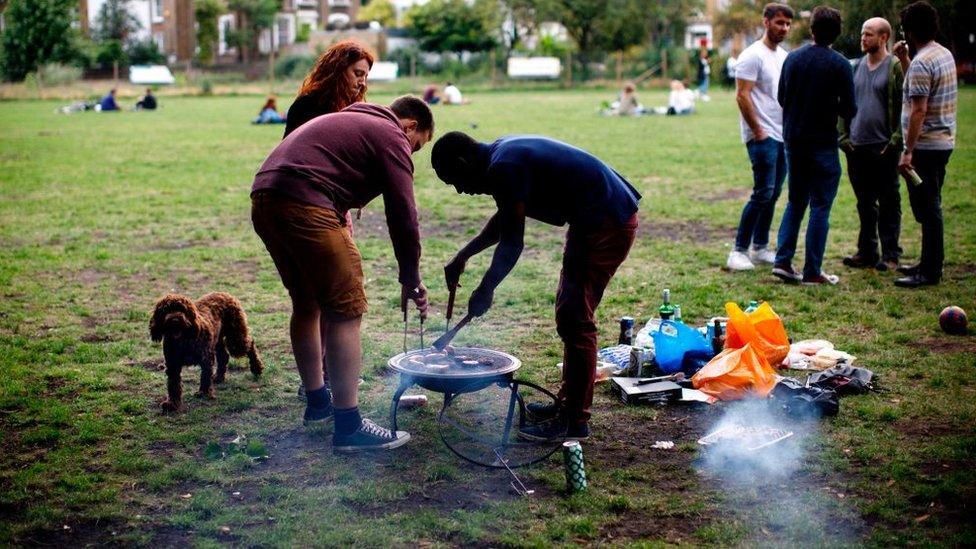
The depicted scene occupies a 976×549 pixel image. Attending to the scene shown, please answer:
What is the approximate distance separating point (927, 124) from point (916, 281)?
132 cm

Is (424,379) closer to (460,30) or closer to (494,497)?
(494,497)

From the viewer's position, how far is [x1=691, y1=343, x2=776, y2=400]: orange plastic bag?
565 cm

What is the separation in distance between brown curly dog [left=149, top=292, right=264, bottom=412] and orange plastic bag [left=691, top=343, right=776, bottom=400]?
114 inches

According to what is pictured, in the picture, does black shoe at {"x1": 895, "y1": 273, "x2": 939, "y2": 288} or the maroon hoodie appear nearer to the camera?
the maroon hoodie

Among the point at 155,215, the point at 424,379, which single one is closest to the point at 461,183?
the point at 424,379

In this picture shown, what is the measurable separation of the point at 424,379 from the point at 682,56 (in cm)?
5020

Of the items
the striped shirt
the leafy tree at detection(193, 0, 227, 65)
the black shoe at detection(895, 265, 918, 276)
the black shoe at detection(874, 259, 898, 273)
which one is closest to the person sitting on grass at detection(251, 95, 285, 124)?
the black shoe at detection(874, 259, 898, 273)

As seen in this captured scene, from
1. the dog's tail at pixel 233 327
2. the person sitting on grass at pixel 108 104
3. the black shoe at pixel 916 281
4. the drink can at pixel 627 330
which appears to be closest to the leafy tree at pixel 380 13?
the person sitting on grass at pixel 108 104

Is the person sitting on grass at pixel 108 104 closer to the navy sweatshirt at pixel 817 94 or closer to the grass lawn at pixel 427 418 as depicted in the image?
the grass lawn at pixel 427 418

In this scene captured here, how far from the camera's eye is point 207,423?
545 cm

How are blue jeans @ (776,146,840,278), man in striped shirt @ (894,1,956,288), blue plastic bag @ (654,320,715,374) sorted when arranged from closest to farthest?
blue plastic bag @ (654,320,715,374) < man in striped shirt @ (894,1,956,288) < blue jeans @ (776,146,840,278)

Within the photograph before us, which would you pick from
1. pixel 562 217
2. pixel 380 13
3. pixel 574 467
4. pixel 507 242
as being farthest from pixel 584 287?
pixel 380 13

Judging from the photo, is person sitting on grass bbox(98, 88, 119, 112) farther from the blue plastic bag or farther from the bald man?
the blue plastic bag

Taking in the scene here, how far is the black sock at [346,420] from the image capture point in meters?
4.97
